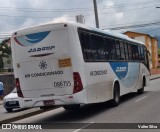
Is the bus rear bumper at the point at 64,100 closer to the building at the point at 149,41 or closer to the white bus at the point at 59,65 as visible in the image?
the white bus at the point at 59,65

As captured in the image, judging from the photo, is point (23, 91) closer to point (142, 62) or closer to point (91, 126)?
point (91, 126)

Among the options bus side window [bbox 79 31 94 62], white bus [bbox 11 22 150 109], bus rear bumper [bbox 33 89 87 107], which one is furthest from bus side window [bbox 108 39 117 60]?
bus rear bumper [bbox 33 89 87 107]

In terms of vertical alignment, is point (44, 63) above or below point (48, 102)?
above

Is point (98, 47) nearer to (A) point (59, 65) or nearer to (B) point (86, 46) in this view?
(B) point (86, 46)

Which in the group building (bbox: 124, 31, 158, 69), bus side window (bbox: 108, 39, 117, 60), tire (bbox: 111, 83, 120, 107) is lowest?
tire (bbox: 111, 83, 120, 107)

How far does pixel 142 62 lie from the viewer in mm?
23562

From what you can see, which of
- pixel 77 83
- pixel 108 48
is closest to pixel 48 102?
pixel 77 83

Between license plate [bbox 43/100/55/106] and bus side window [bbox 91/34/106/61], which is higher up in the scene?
bus side window [bbox 91/34/106/61]

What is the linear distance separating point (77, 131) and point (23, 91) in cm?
373

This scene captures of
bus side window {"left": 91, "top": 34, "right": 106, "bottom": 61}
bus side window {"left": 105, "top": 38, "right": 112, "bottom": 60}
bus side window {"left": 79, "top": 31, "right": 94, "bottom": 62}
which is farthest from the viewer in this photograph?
bus side window {"left": 105, "top": 38, "right": 112, "bottom": 60}

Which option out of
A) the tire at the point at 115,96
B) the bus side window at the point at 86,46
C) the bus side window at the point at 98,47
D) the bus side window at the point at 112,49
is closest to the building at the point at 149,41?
the bus side window at the point at 112,49

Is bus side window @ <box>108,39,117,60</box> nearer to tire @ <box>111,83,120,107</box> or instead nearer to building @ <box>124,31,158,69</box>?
tire @ <box>111,83,120,107</box>

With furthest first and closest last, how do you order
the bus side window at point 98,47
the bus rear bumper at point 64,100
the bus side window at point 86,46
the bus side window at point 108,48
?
the bus side window at point 108,48 → the bus side window at point 98,47 → the bus side window at point 86,46 → the bus rear bumper at point 64,100

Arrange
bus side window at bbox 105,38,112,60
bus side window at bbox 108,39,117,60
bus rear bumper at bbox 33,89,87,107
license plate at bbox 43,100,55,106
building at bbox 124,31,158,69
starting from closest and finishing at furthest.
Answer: bus rear bumper at bbox 33,89,87,107 < license plate at bbox 43,100,55,106 < bus side window at bbox 105,38,112,60 < bus side window at bbox 108,39,117,60 < building at bbox 124,31,158,69
